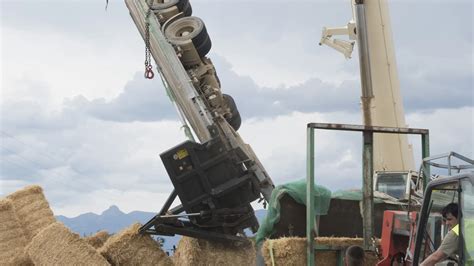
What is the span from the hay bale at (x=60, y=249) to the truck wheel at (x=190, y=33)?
471 centimetres

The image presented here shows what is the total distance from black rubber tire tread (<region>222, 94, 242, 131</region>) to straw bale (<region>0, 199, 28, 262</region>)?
441 centimetres

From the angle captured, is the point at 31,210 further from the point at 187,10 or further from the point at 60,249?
the point at 187,10

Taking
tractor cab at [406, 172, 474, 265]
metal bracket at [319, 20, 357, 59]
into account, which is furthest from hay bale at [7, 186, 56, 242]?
metal bracket at [319, 20, 357, 59]

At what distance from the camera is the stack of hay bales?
726cm

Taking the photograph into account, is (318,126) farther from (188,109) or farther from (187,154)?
(188,109)

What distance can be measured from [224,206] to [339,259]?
348 cm

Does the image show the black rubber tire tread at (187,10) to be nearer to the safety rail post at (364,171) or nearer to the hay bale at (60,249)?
the hay bale at (60,249)

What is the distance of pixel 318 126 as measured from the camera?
727 centimetres

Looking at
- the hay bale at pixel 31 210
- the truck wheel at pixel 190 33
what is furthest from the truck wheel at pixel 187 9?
the hay bale at pixel 31 210

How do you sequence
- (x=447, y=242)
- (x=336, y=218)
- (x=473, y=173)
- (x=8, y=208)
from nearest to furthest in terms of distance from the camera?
(x=473, y=173) → (x=447, y=242) → (x=336, y=218) → (x=8, y=208)

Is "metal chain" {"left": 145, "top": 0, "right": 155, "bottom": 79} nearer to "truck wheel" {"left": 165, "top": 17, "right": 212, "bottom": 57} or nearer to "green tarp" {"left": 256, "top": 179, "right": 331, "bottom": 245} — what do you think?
"truck wheel" {"left": 165, "top": 17, "right": 212, "bottom": 57}

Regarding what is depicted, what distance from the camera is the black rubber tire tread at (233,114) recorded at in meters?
13.8

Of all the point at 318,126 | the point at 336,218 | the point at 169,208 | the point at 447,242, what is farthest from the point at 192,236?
the point at 447,242

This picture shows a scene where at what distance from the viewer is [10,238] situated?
1087 cm
